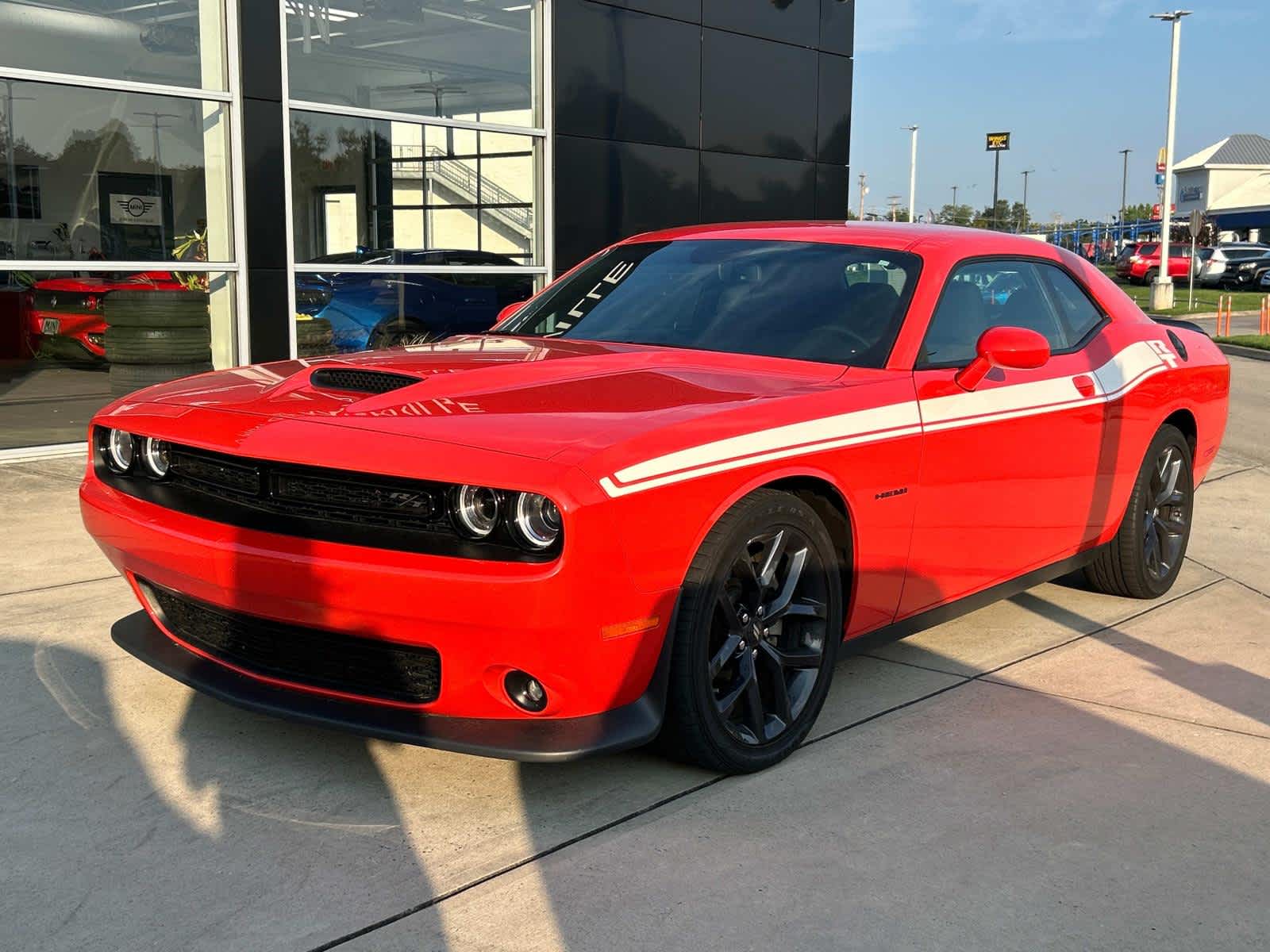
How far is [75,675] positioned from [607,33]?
33.1 ft

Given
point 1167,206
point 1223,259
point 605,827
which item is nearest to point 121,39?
point 605,827

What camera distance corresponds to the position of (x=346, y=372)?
386cm

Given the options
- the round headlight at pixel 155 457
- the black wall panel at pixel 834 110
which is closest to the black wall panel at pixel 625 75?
the black wall panel at pixel 834 110

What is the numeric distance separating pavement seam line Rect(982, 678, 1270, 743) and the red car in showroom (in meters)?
0.31

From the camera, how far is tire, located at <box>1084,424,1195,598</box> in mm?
5422

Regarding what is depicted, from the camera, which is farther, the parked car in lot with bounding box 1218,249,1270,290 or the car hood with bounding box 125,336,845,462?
the parked car in lot with bounding box 1218,249,1270,290

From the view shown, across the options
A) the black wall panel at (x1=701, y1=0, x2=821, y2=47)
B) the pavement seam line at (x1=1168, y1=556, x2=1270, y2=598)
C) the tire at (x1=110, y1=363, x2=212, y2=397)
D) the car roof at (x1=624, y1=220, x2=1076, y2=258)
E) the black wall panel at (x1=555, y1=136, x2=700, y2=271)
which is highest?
the black wall panel at (x1=701, y1=0, x2=821, y2=47)

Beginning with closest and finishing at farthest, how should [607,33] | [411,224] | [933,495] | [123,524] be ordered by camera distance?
[123,524] < [933,495] < [411,224] < [607,33]

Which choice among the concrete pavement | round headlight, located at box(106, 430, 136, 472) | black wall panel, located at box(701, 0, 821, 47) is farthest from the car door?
black wall panel, located at box(701, 0, 821, 47)

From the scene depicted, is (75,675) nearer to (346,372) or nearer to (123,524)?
(123,524)

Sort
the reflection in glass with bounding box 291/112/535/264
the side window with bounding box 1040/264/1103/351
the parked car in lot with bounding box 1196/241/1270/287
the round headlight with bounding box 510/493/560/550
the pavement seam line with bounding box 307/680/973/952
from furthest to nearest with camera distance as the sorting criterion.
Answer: the parked car in lot with bounding box 1196/241/1270/287, the reflection in glass with bounding box 291/112/535/264, the side window with bounding box 1040/264/1103/351, the round headlight with bounding box 510/493/560/550, the pavement seam line with bounding box 307/680/973/952

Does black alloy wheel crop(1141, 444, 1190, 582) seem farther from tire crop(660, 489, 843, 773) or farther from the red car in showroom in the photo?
tire crop(660, 489, 843, 773)

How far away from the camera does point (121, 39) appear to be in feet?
31.8

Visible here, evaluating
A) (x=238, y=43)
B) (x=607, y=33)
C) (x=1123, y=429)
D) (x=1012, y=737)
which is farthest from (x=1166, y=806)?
(x=607, y=33)
